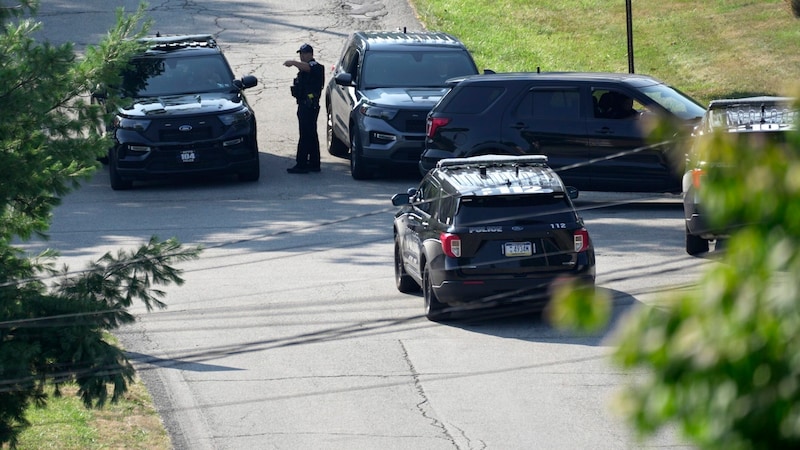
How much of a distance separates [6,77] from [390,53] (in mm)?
12981

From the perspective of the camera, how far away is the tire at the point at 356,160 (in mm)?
19875

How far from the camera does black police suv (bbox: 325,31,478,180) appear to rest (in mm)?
19406

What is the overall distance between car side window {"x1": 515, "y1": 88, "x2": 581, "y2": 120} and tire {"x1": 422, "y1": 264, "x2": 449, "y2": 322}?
230 inches

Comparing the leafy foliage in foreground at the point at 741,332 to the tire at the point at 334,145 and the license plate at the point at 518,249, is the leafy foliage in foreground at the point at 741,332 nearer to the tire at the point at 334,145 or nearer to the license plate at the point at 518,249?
the license plate at the point at 518,249

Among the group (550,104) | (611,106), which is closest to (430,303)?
(550,104)

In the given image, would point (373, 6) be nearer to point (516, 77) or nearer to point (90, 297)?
point (516, 77)

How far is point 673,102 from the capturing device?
1758 cm

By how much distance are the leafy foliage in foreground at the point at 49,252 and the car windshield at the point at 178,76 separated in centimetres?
1136

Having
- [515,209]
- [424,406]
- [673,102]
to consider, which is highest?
[515,209]

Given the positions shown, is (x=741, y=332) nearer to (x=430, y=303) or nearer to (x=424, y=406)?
(x=424, y=406)

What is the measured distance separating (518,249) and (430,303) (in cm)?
109

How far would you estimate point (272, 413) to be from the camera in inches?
400

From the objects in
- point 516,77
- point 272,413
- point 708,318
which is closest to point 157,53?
point 516,77

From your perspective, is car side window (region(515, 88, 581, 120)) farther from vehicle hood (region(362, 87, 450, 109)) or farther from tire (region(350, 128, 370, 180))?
tire (region(350, 128, 370, 180))
